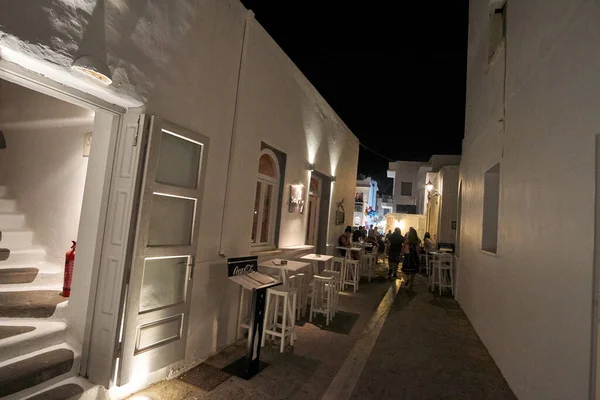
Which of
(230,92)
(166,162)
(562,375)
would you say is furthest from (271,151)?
(562,375)

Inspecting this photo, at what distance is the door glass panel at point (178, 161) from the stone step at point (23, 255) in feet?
8.21

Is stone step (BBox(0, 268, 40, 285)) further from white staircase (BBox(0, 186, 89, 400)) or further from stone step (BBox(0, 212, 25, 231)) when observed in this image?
stone step (BBox(0, 212, 25, 231))

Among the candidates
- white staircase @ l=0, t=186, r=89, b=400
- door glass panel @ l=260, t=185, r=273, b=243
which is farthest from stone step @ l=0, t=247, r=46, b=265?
door glass panel @ l=260, t=185, r=273, b=243

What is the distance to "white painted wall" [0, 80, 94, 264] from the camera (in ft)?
14.9

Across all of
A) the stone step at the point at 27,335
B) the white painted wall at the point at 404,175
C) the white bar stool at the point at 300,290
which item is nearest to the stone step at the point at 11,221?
the stone step at the point at 27,335

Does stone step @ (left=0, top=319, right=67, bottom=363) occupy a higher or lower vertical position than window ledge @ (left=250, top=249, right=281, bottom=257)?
lower

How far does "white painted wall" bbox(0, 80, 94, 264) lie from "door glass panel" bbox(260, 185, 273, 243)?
2.87 meters

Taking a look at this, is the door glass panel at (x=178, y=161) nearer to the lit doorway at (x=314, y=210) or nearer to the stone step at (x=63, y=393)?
the stone step at (x=63, y=393)

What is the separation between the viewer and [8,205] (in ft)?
15.1

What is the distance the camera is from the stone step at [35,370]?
8.12 ft

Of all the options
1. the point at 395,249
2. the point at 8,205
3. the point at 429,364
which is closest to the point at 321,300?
the point at 429,364

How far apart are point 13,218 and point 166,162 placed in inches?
112

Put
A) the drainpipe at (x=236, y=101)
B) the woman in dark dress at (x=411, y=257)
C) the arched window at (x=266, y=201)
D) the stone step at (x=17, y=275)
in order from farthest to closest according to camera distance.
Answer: the woman in dark dress at (x=411, y=257), the arched window at (x=266, y=201), the drainpipe at (x=236, y=101), the stone step at (x=17, y=275)

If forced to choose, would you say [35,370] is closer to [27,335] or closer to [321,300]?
[27,335]
